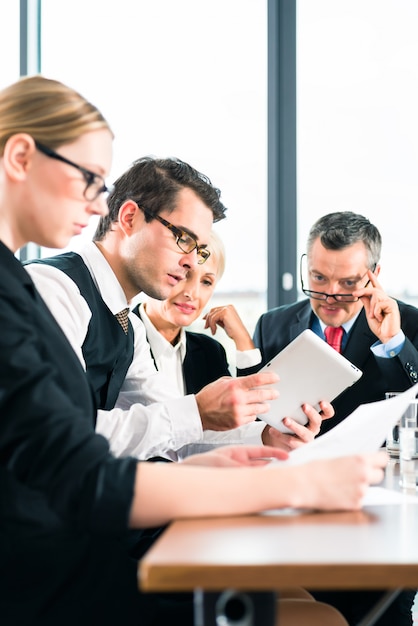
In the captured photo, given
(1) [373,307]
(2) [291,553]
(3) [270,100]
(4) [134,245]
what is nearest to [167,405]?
(4) [134,245]

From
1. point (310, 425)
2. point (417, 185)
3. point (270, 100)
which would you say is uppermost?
point (270, 100)

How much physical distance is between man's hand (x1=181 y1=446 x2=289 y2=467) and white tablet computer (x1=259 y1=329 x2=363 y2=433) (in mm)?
793

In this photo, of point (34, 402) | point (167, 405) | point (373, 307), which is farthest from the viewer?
point (373, 307)

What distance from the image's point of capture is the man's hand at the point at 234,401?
2080mm

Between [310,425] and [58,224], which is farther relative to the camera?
[310,425]

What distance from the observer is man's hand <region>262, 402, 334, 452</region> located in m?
2.28

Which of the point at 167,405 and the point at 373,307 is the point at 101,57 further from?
the point at 167,405

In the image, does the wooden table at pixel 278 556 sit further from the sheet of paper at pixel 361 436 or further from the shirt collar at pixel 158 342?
the shirt collar at pixel 158 342

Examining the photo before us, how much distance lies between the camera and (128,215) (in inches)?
101

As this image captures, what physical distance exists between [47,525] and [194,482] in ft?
0.84

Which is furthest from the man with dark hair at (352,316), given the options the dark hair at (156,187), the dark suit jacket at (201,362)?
the dark hair at (156,187)

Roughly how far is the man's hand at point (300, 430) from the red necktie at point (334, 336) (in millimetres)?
976

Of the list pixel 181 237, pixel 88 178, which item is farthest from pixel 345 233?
pixel 88 178

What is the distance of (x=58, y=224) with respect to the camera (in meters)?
1.41
